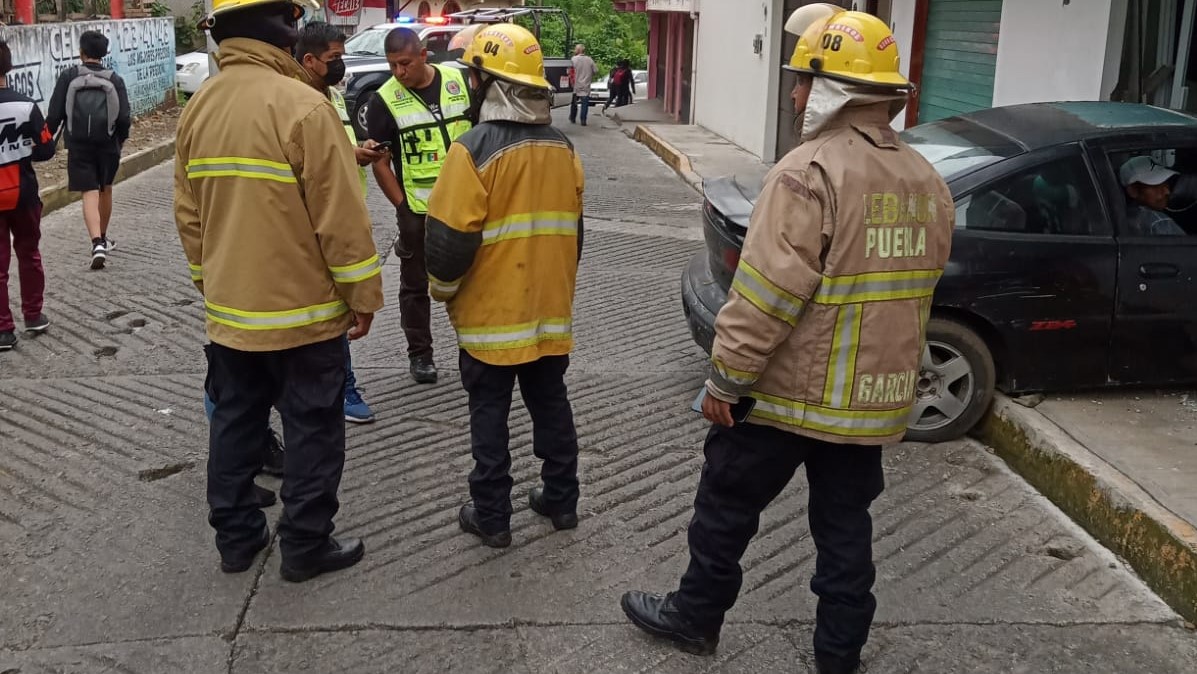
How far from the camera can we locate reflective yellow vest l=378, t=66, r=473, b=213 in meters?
5.47

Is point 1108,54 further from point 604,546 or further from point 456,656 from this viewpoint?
point 456,656

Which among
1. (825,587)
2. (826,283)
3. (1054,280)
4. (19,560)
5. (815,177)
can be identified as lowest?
(19,560)

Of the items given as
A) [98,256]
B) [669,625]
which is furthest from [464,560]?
[98,256]

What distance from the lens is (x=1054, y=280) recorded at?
5.05m

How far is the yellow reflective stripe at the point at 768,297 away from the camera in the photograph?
2.89 meters

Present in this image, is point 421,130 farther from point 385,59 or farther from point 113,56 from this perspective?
point 113,56

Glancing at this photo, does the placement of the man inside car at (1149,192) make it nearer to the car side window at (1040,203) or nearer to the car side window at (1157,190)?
the car side window at (1157,190)

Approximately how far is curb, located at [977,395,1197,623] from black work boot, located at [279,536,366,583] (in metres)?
2.82

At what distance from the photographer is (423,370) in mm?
6027

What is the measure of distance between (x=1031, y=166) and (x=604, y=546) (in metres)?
2.67

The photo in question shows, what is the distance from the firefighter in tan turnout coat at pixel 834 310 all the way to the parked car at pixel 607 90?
22.1 metres

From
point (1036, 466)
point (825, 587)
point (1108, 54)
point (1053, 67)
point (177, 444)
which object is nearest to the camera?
point (825, 587)

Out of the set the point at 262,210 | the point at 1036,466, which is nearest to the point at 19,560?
the point at 262,210

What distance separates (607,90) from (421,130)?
24044 millimetres
